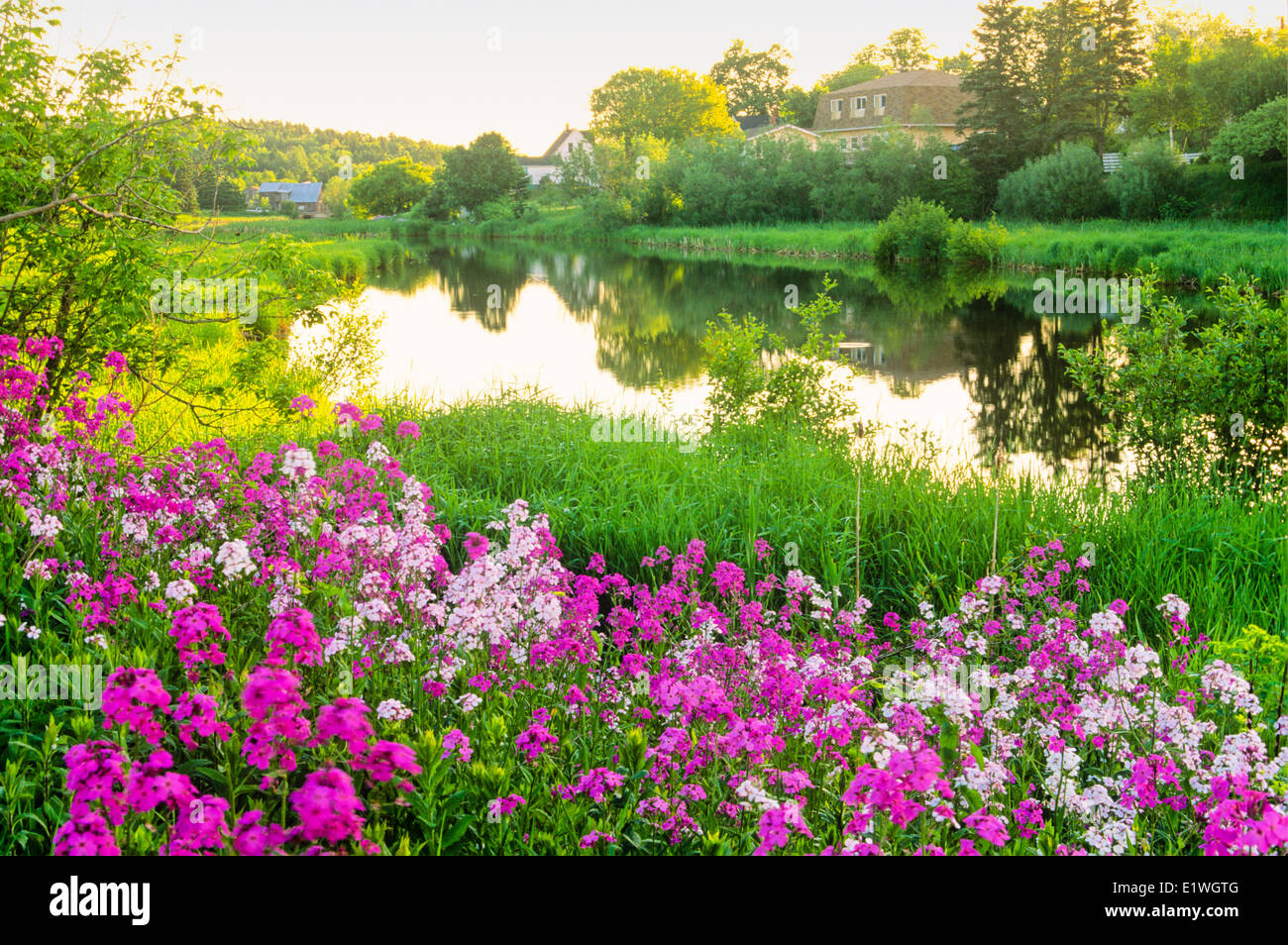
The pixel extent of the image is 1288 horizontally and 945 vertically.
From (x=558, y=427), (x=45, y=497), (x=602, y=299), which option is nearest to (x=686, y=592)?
(x=45, y=497)

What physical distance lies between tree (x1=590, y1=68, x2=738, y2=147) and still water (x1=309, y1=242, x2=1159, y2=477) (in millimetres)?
39157

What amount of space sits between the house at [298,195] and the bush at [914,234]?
289 ft

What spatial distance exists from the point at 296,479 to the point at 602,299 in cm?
2717

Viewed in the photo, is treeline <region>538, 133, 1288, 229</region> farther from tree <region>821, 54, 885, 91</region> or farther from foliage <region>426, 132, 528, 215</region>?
tree <region>821, 54, 885, 91</region>

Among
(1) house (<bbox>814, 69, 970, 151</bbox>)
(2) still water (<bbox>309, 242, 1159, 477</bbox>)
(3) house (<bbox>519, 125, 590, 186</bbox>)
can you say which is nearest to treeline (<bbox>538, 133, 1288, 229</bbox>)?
(1) house (<bbox>814, 69, 970, 151</bbox>)

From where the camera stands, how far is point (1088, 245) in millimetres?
34656

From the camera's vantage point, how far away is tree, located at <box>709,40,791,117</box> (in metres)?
86.1

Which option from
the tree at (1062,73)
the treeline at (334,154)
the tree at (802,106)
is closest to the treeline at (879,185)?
the tree at (1062,73)

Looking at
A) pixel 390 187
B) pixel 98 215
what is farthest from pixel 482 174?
pixel 98 215

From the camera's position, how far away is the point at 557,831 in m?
3.40

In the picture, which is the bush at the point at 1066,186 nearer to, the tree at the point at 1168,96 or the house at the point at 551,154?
the tree at the point at 1168,96

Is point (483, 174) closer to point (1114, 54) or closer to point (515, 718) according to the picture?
point (1114, 54)

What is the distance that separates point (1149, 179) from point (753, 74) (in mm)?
54363

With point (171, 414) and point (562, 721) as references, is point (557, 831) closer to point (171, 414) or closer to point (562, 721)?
point (562, 721)
